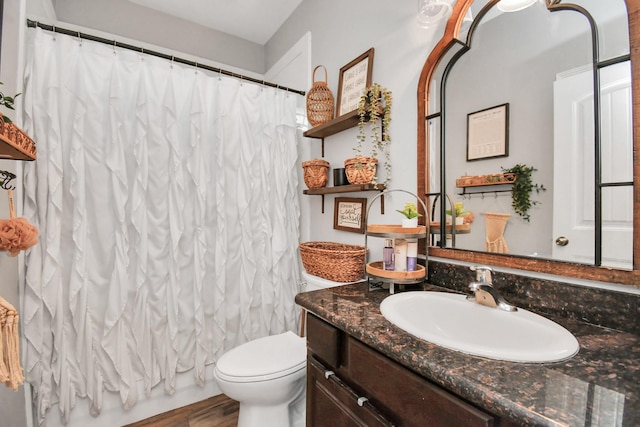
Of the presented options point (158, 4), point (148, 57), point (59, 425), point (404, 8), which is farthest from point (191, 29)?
point (59, 425)

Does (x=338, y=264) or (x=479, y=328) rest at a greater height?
(x=338, y=264)

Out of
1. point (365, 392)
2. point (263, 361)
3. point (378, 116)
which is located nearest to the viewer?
point (365, 392)

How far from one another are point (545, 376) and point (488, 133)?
82 cm

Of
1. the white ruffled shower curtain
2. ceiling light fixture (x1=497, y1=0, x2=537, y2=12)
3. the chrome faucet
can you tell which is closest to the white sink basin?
the chrome faucet

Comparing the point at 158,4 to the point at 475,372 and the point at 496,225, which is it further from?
the point at 475,372

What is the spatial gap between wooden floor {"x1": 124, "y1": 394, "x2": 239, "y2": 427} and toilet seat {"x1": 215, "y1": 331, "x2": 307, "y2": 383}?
1.82 ft

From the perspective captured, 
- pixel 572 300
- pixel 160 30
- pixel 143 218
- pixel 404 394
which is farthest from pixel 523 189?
pixel 160 30

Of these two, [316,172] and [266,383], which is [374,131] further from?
[266,383]

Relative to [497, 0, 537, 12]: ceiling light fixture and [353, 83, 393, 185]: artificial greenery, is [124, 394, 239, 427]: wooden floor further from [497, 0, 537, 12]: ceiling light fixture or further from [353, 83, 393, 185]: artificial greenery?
[497, 0, 537, 12]: ceiling light fixture

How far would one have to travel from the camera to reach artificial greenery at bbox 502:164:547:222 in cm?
97

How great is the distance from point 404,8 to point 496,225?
3.69ft

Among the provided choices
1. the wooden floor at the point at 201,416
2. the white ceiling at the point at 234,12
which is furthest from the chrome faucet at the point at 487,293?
the white ceiling at the point at 234,12

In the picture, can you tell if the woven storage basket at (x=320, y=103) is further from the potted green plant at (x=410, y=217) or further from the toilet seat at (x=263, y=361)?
the toilet seat at (x=263, y=361)

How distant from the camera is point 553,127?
0.92 meters
